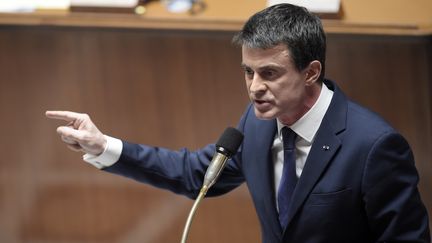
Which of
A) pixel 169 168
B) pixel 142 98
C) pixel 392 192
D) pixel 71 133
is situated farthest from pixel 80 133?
pixel 142 98

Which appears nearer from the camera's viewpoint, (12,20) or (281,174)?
(281,174)

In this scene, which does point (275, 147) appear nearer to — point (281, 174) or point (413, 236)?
Answer: point (281, 174)

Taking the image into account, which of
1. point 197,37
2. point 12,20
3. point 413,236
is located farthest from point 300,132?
point 12,20

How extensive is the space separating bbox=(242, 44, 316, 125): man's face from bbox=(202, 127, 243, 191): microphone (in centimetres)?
5

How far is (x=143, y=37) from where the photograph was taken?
4.64 ft

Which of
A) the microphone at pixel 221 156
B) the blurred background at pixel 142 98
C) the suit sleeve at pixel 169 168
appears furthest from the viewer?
the blurred background at pixel 142 98

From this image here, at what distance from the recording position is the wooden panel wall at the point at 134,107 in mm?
1413

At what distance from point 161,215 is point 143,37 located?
1.16 ft

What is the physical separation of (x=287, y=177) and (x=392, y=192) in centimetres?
13

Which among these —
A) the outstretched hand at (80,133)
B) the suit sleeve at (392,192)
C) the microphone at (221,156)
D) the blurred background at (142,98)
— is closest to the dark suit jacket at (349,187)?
the suit sleeve at (392,192)

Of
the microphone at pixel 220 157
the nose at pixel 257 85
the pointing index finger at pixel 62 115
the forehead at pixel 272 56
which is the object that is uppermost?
the forehead at pixel 272 56

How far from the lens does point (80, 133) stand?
0.93 m

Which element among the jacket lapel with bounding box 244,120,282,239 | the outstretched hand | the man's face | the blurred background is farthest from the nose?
the blurred background

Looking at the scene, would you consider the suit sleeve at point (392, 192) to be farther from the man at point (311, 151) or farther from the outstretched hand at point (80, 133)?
the outstretched hand at point (80, 133)
